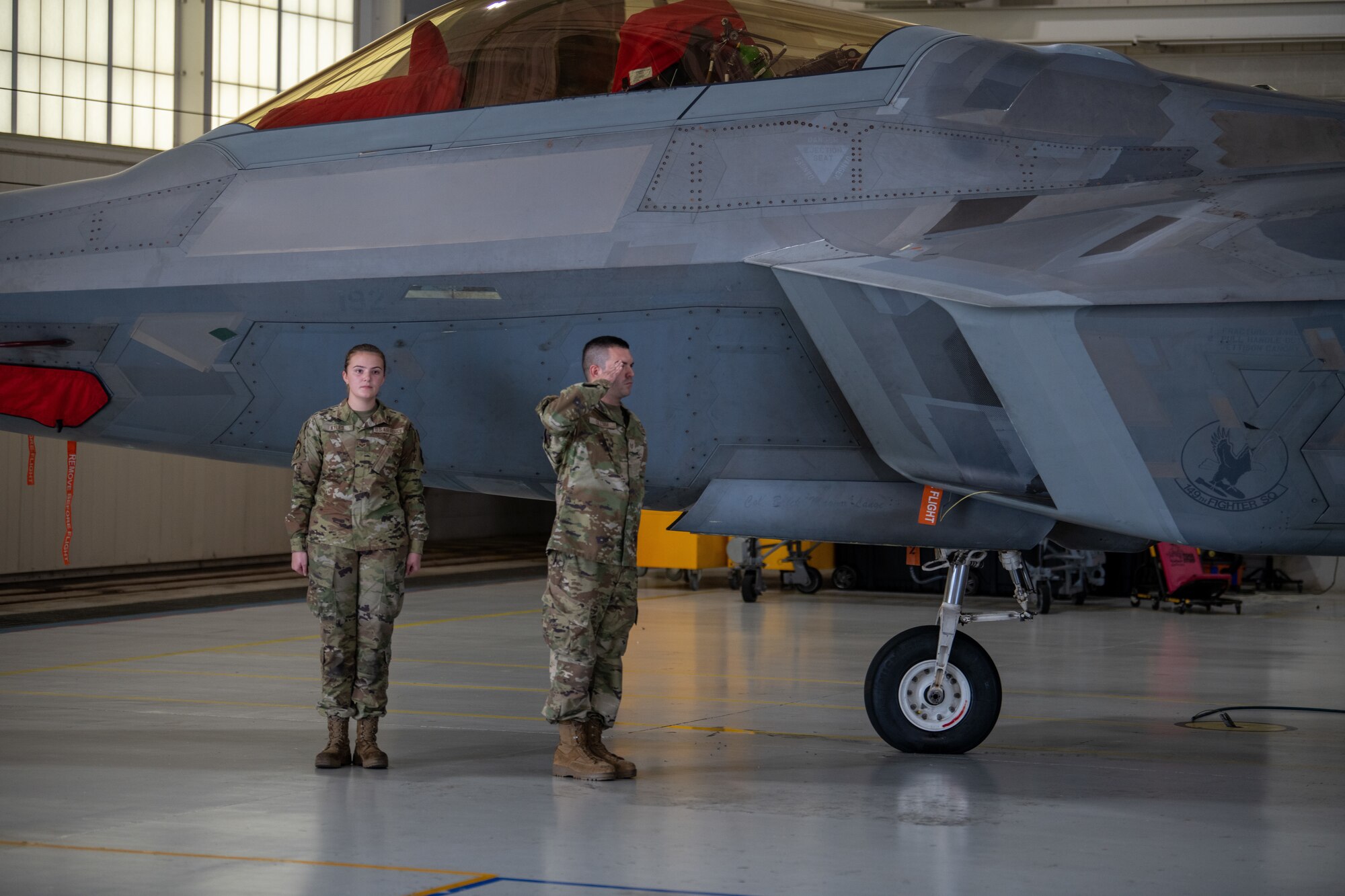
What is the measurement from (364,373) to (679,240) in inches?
58.8

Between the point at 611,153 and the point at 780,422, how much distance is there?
1.43 metres

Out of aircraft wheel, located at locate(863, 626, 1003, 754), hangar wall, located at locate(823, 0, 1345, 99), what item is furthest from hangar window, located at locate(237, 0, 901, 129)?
hangar wall, located at locate(823, 0, 1345, 99)

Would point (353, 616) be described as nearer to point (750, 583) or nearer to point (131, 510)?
point (750, 583)

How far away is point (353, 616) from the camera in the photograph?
6.55 m

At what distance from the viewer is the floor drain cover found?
8586 mm

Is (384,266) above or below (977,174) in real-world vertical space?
below

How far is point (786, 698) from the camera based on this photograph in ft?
32.0

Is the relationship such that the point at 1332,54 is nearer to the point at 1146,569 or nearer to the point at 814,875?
the point at 1146,569

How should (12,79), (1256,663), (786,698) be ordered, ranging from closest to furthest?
(786,698), (1256,663), (12,79)

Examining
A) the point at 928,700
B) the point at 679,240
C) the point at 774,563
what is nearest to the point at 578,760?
the point at 928,700

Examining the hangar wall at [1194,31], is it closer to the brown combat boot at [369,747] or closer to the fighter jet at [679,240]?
the fighter jet at [679,240]

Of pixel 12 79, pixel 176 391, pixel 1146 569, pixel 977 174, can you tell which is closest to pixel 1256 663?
pixel 1146 569

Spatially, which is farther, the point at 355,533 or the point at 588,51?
the point at 588,51

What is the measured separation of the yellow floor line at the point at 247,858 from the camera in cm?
478
